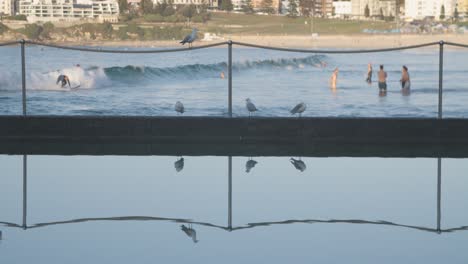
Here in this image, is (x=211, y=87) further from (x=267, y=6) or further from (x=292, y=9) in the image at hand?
(x=292, y=9)

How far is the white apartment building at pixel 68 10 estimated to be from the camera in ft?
226

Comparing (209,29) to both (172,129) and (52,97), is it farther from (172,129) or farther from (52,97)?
(172,129)

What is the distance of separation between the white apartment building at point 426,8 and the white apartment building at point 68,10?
3733 cm

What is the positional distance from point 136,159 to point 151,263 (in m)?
3.36

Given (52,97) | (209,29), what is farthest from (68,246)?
(209,29)

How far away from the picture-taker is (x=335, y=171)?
5.95 m

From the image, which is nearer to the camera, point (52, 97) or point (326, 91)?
point (52, 97)

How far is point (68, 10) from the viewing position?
7288 cm

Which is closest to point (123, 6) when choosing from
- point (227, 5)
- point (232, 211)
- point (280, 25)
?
point (227, 5)

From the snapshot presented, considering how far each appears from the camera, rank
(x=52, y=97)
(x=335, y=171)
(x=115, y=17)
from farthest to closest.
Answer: (x=115, y=17)
(x=52, y=97)
(x=335, y=171)

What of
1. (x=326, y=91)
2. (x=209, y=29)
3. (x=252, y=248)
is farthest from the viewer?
(x=209, y=29)

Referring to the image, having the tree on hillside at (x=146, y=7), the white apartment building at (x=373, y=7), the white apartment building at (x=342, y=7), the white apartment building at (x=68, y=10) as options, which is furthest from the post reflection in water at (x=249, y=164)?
the white apartment building at (x=342, y=7)

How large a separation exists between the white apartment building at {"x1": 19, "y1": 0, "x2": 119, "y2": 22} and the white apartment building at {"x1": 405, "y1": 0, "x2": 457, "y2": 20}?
3733 cm

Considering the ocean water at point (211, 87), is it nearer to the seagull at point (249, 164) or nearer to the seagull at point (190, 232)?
the seagull at point (249, 164)
